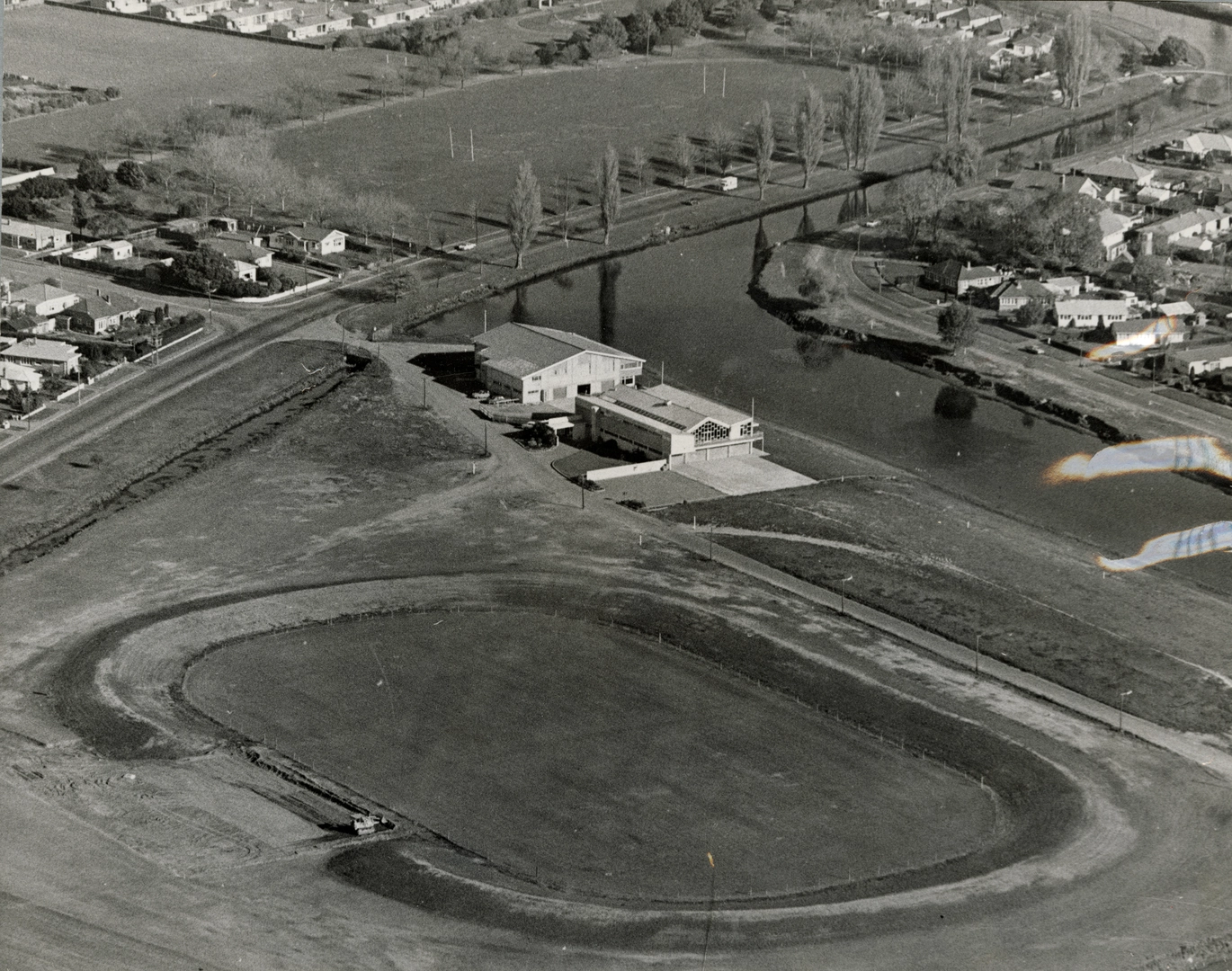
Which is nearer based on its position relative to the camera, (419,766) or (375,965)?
(375,965)

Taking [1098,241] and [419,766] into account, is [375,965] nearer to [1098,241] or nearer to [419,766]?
[419,766]

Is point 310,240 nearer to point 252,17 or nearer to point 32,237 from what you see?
point 32,237

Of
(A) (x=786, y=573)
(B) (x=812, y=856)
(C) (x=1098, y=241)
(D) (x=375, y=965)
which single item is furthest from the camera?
(C) (x=1098, y=241)

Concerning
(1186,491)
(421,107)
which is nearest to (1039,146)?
(421,107)

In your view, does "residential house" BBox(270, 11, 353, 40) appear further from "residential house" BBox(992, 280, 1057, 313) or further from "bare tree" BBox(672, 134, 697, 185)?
"residential house" BBox(992, 280, 1057, 313)

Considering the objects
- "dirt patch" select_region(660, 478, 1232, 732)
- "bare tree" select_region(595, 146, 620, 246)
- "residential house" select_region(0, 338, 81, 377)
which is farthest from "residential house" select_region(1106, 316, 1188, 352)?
"residential house" select_region(0, 338, 81, 377)

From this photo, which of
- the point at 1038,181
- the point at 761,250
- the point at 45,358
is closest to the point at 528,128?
the point at 761,250
